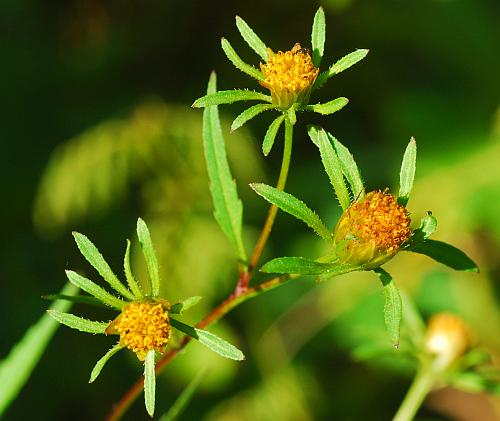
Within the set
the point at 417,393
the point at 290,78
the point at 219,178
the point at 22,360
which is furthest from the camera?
the point at 417,393

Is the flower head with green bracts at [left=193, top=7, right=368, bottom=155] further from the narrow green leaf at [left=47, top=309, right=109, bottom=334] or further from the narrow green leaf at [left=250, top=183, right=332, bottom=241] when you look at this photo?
the narrow green leaf at [left=47, top=309, right=109, bottom=334]

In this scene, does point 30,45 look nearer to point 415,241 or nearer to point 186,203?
point 186,203

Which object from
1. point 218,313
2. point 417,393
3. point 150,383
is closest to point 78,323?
point 150,383

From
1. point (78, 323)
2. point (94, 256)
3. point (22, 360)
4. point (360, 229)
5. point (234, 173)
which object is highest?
point (234, 173)

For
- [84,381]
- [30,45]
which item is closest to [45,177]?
[30,45]

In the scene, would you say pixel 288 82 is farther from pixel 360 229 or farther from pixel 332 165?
pixel 360 229

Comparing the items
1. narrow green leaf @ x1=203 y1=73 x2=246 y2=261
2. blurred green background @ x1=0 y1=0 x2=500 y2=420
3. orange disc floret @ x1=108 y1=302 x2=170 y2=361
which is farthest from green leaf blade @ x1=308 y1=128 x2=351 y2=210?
blurred green background @ x1=0 y1=0 x2=500 y2=420
